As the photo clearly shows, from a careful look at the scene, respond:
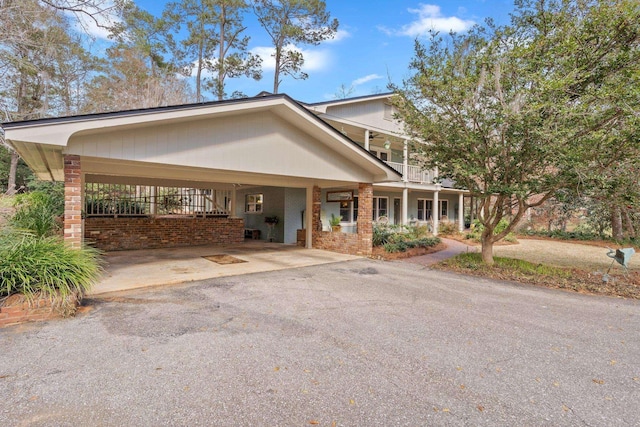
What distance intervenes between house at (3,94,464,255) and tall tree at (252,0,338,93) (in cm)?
869

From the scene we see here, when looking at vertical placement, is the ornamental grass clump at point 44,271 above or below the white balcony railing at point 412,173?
below

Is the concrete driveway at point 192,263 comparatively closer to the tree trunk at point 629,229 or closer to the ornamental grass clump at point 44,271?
the ornamental grass clump at point 44,271

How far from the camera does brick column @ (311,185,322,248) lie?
40.7 feet

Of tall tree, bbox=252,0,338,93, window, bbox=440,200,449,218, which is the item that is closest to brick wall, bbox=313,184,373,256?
window, bbox=440,200,449,218

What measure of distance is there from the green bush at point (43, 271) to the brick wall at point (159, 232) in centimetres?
613

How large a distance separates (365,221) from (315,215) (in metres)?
2.36

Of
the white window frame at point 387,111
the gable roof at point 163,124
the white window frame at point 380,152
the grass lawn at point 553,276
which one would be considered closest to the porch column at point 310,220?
the gable roof at point 163,124

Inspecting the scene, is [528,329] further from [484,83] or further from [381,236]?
[381,236]

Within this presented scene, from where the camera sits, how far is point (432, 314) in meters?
A: 5.12

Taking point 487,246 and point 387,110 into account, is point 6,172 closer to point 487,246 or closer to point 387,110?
point 387,110

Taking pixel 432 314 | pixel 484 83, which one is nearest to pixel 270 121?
pixel 484 83

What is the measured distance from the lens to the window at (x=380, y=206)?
57.6 ft

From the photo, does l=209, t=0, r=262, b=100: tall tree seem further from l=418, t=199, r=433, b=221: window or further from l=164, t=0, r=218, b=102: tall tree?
l=418, t=199, r=433, b=221: window

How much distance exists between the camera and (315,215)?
41.2 ft
